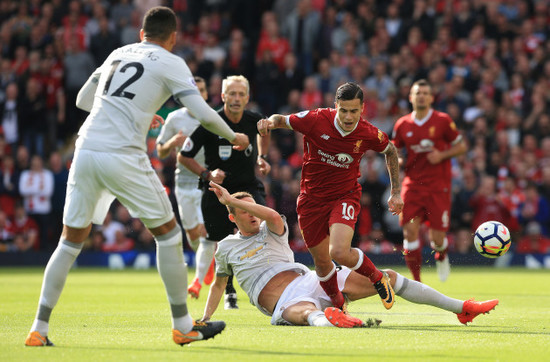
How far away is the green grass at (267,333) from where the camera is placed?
248 inches

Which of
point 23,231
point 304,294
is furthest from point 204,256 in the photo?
point 23,231

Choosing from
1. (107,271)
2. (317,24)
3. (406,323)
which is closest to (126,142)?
(406,323)

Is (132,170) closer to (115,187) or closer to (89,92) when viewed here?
(115,187)

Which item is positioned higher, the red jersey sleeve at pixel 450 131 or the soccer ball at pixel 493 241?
the red jersey sleeve at pixel 450 131

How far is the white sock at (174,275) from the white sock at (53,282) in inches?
27.5

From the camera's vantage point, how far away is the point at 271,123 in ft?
27.4

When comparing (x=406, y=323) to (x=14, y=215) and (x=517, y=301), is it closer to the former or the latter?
(x=517, y=301)

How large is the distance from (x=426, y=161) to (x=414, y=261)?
5.19 ft

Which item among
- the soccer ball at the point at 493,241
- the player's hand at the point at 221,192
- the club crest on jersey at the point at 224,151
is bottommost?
the soccer ball at the point at 493,241

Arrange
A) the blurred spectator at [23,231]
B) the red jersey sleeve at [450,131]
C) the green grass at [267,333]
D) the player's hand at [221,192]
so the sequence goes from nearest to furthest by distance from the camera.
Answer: the green grass at [267,333], the player's hand at [221,192], the red jersey sleeve at [450,131], the blurred spectator at [23,231]

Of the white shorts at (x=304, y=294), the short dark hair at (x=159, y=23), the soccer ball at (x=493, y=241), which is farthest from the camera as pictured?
the soccer ball at (x=493, y=241)

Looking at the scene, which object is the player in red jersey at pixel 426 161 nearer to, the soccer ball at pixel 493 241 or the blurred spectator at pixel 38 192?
the soccer ball at pixel 493 241

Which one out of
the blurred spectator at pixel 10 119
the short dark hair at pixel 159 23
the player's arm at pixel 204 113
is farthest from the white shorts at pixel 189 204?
the blurred spectator at pixel 10 119

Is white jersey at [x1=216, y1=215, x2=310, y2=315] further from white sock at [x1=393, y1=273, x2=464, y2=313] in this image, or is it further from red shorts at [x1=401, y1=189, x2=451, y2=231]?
red shorts at [x1=401, y1=189, x2=451, y2=231]
